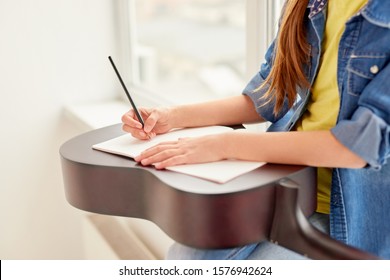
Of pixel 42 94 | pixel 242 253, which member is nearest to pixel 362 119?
pixel 242 253

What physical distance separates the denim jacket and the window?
106 cm

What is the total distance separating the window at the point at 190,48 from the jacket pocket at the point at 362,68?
112cm

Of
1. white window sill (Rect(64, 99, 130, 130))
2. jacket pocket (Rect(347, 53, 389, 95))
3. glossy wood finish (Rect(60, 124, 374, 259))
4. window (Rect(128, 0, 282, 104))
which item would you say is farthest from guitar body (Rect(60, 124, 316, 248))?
window (Rect(128, 0, 282, 104))

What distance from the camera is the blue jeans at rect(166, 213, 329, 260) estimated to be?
29.1 inches

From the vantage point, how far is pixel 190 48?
8.85 ft

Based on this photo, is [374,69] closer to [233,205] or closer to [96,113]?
[233,205]

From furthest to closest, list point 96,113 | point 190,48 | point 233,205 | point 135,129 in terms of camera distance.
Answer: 1. point 190,48
2. point 96,113
3. point 135,129
4. point 233,205

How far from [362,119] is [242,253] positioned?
10.5 inches

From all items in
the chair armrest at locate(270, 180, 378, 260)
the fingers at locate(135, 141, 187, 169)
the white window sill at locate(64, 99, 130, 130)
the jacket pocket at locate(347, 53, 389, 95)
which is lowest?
the white window sill at locate(64, 99, 130, 130)

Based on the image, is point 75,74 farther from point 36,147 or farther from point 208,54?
point 208,54

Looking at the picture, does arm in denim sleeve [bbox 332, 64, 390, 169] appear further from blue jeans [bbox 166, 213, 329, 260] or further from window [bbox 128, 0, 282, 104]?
window [bbox 128, 0, 282, 104]

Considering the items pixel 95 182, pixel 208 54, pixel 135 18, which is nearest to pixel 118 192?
pixel 95 182

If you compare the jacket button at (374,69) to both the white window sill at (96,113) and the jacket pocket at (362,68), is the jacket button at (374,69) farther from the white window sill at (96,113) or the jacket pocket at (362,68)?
the white window sill at (96,113)

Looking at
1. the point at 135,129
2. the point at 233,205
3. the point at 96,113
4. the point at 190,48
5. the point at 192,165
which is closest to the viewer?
the point at 233,205
